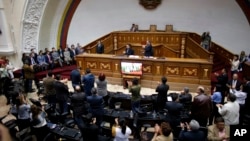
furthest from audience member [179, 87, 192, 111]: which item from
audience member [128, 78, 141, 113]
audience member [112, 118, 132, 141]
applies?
audience member [112, 118, 132, 141]

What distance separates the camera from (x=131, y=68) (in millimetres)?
8047

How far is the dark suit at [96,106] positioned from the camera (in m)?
4.64

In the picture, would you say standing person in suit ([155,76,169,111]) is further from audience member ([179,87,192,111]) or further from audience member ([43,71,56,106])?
audience member ([43,71,56,106])

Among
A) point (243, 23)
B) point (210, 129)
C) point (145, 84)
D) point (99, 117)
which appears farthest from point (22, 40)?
point (243, 23)

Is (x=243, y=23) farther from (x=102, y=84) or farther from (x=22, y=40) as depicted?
(x=22, y=40)

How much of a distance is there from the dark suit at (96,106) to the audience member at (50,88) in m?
1.58

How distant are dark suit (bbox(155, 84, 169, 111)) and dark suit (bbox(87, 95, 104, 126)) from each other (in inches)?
54.1

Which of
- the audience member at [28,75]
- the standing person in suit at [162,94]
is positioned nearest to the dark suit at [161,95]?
the standing person in suit at [162,94]

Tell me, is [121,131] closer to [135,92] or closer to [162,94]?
[135,92]

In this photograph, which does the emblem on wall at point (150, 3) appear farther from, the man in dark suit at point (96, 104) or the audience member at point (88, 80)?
the man in dark suit at point (96, 104)

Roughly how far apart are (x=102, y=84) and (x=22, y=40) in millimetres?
6250

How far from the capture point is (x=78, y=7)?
12203mm

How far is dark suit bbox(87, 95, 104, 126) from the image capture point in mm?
4637

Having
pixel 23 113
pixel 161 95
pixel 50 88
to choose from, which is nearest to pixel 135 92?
pixel 161 95
